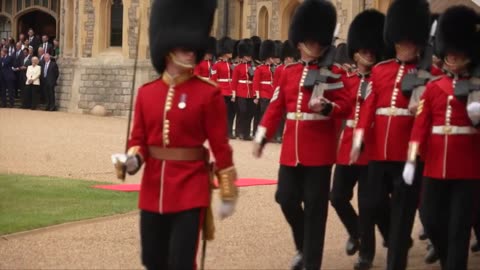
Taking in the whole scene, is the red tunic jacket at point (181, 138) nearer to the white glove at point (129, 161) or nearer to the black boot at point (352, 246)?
the white glove at point (129, 161)

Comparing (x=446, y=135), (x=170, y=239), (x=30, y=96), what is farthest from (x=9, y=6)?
(x=170, y=239)

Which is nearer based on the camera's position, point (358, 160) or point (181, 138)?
point (181, 138)

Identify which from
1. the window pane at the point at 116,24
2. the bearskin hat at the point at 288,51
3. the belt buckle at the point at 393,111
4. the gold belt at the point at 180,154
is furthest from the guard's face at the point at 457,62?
the window pane at the point at 116,24

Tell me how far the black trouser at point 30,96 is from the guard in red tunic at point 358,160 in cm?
1905

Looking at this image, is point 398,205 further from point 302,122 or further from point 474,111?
point 474,111

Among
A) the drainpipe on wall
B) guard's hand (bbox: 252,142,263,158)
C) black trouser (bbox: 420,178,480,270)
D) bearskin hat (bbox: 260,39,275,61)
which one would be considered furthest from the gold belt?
the drainpipe on wall

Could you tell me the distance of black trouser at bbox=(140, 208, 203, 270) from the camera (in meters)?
5.07

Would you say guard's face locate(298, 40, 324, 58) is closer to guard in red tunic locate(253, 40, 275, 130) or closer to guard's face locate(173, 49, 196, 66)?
guard's face locate(173, 49, 196, 66)

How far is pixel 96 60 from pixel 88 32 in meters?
0.69

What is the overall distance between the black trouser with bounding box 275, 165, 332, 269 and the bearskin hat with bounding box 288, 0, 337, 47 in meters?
0.82

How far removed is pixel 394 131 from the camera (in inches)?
271

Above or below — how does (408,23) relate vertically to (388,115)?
above

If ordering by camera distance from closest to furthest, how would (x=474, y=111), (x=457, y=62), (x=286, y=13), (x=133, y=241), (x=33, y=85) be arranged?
(x=474, y=111) < (x=457, y=62) < (x=133, y=241) < (x=286, y=13) < (x=33, y=85)

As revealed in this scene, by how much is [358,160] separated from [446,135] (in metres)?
1.08
